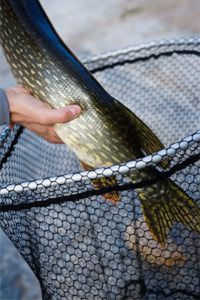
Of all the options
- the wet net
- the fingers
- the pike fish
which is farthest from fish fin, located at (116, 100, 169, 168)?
the fingers

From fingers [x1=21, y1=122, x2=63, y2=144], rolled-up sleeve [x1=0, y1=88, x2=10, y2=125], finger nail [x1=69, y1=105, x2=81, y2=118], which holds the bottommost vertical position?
fingers [x1=21, y1=122, x2=63, y2=144]

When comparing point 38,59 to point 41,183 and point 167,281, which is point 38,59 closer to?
point 41,183

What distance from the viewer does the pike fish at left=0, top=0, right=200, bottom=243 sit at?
1.15 m

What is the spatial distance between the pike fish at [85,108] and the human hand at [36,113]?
3 cm

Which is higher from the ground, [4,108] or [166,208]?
[4,108]

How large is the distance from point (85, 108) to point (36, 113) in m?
0.15

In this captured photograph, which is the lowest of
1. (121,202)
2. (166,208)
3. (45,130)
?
(121,202)

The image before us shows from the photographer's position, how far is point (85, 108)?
1291mm

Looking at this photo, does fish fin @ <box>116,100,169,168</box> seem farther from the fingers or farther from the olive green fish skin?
the fingers

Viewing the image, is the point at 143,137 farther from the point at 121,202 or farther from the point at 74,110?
the point at 121,202

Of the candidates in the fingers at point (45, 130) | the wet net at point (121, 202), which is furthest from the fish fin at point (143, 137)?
the fingers at point (45, 130)

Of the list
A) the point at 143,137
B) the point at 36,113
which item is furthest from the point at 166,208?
the point at 36,113

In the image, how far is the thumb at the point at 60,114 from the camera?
1.26 metres

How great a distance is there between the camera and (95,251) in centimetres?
148
